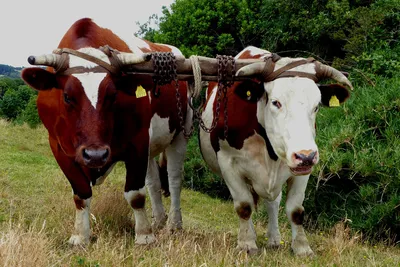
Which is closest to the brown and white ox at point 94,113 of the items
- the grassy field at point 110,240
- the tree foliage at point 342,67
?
the grassy field at point 110,240

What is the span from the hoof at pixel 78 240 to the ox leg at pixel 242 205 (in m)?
1.65

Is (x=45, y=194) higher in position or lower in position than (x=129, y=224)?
lower

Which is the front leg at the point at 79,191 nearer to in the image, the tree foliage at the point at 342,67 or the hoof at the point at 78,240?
the hoof at the point at 78,240

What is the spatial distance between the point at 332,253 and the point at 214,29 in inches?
517

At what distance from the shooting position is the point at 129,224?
6.39 m

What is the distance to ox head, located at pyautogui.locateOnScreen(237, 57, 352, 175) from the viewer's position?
14.2ft

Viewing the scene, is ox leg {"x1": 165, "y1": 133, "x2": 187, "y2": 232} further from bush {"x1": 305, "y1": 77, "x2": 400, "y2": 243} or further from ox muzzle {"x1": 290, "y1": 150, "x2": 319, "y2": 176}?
ox muzzle {"x1": 290, "y1": 150, "x2": 319, "y2": 176}

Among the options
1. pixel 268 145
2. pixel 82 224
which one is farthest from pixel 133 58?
pixel 82 224

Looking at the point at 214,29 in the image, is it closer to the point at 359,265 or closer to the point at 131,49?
the point at 131,49

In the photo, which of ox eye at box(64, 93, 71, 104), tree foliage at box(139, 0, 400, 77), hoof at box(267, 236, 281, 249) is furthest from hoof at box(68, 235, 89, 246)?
tree foliage at box(139, 0, 400, 77)

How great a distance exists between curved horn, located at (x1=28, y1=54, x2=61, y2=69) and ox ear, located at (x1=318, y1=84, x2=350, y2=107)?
260 centimetres

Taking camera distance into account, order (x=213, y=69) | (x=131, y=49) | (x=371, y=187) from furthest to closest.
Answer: (x=371, y=187) → (x=131, y=49) → (x=213, y=69)

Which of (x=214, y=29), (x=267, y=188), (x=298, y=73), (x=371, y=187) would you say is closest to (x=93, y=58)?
(x=298, y=73)

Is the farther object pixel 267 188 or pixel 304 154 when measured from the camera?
pixel 267 188
